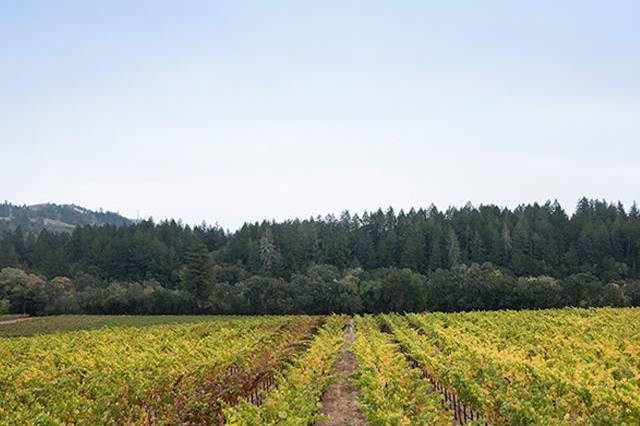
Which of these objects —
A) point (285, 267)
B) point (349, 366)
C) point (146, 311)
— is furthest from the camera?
point (285, 267)

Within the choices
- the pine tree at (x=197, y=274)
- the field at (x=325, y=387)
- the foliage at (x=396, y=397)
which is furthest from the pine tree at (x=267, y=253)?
the foliage at (x=396, y=397)

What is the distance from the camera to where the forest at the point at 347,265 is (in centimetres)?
7181

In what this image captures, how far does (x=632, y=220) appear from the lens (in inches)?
4168

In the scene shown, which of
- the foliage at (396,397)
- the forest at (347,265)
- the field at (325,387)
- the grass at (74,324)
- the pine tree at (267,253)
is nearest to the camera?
the foliage at (396,397)

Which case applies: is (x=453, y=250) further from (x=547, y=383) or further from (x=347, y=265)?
(x=547, y=383)

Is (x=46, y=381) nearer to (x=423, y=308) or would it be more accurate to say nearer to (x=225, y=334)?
(x=225, y=334)

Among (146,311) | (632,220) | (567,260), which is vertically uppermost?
(632,220)

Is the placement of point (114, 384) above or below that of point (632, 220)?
Result: below

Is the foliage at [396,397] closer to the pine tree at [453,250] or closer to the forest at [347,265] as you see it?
the forest at [347,265]

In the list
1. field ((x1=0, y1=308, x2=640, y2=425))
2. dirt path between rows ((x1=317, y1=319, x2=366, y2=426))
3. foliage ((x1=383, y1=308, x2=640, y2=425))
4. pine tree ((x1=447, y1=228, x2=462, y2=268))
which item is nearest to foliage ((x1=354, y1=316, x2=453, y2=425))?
field ((x1=0, y1=308, x2=640, y2=425))

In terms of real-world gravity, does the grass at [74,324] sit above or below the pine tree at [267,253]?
below

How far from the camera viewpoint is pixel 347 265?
4277 inches

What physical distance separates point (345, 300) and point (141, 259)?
56061 millimetres

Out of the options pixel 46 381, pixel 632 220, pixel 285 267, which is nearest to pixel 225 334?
pixel 46 381
